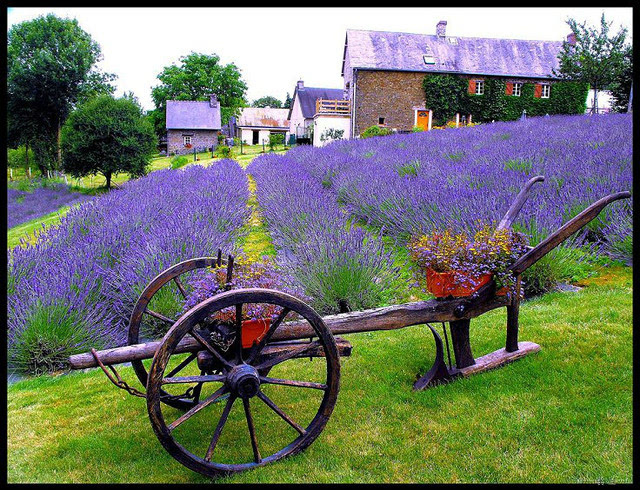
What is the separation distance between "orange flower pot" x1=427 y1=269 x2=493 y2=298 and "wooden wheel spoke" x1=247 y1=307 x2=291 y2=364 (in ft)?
3.38

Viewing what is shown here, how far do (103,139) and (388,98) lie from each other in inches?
636

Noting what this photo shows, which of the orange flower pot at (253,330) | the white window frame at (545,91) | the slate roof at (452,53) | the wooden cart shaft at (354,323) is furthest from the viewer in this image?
the white window frame at (545,91)

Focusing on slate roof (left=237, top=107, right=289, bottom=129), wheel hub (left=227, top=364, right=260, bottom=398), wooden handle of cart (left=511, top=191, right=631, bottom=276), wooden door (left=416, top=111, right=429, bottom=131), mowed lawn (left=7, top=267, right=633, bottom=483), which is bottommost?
mowed lawn (left=7, top=267, right=633, bottom=483)

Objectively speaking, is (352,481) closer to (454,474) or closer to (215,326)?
(454,474)

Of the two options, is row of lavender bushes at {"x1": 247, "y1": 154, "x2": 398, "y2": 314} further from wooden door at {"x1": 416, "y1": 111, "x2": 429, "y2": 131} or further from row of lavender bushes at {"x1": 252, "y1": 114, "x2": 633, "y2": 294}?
wooden door at {"x1": 416, "y1": 111, "x2": 429, "y2": 131}

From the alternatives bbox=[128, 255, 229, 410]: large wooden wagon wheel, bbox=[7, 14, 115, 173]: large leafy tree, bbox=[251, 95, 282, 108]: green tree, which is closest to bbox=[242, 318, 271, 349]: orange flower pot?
bbox=[128, 255, 229, 410]: large wooden wagon wheel

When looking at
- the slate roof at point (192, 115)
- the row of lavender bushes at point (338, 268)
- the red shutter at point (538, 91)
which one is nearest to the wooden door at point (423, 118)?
the red shutter at point (538, 91)

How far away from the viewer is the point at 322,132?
31.8 meters

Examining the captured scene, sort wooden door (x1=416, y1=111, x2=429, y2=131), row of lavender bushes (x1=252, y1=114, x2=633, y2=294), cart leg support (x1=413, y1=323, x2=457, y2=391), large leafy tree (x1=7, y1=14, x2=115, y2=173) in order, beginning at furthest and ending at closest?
large leafy tree (x1=7, y1=14, x2=115, y2=173) < wooden door (x1=416, y1=111, x2=429, y2=131) < row of lavender bushes (x1=252, y1=114, x2=633, y2=294) < cart leg support (x1=413, y1=323, x2=457, y2=391)

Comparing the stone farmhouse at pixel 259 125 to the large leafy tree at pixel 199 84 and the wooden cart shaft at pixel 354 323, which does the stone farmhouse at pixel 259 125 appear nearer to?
the large leafy tree at pixel 199 84

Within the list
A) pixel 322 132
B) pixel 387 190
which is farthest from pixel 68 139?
pixel 387 190

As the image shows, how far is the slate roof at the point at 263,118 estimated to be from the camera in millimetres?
56009

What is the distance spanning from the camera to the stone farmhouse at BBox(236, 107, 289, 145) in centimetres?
5569

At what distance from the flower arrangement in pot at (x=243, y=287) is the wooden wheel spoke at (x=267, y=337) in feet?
0.16
